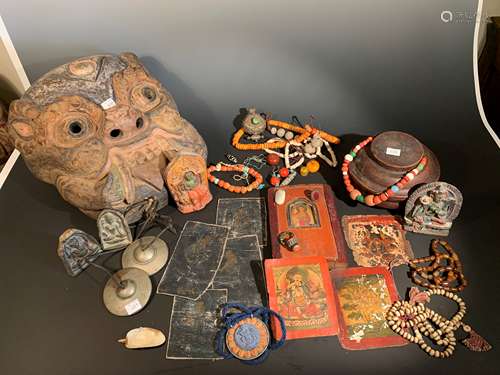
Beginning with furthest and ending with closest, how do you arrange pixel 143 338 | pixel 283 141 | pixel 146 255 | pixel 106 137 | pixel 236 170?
pixel 283 141 < pixel 236 170 < pixel 146 255 < pixel 106 137 < pixel 143 338

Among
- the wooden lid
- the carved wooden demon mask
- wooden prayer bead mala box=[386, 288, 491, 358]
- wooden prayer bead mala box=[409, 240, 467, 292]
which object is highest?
the carved wooden demon mask

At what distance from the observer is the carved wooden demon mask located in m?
2.78

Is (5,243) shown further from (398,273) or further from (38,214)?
(398,273)

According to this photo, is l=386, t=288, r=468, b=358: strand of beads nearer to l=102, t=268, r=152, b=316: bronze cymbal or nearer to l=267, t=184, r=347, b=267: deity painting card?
l=267, t=184, r=347, b=267: deity painting card

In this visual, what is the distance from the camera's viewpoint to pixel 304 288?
2.87 meters

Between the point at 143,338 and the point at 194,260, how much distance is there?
0.66 meters

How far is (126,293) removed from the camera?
2.88 metres

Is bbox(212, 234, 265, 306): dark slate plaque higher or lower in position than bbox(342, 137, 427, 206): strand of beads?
lower

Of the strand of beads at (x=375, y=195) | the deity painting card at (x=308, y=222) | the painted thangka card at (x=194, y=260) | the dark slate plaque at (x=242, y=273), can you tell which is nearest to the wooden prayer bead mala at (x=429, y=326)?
the deity painting card at (x=308, y=222)

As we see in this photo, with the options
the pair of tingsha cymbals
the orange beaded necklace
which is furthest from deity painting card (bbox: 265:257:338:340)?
the orange beaded necklace

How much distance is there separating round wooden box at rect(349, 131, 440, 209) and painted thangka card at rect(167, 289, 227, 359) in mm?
1401

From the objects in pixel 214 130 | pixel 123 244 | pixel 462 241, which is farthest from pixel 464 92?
pixel 123 244

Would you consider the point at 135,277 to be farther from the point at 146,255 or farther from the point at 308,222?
the point at 308,222

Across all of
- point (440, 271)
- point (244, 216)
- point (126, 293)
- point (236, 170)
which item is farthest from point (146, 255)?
point (440, 271)
